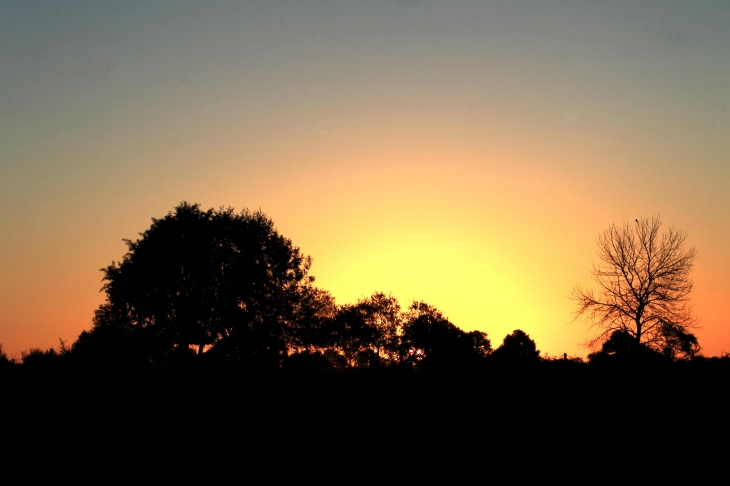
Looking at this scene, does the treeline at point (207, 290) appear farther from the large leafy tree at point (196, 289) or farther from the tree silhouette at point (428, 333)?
the tree silhouette at point (428, 333)

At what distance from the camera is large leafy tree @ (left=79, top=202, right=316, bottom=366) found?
4644cm

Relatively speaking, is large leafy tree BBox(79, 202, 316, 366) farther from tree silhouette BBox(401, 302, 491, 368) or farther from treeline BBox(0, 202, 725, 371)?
tree silhouette BBox(401, 302, 491, 368)

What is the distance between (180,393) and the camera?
1446 cm

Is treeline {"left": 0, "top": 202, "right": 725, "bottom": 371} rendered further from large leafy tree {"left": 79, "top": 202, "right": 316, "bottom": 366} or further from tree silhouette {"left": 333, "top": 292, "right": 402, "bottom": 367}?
tree silhouette {"left": 333, "top": 292, "right": 402, "bottom": 367}

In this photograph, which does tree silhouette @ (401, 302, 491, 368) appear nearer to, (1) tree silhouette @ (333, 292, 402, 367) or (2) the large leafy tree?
(1) tree silhouette @ (333, 292, 402, 367)

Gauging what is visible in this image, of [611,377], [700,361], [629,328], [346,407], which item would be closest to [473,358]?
[611,377]

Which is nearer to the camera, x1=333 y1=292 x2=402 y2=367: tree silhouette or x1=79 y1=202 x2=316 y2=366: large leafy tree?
x1=79 y1=202 x2=316 y2=366: large leafy tree

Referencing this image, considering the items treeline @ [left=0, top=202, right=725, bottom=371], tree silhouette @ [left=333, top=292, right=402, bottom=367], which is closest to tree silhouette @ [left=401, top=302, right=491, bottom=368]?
tree silhouette @ [left=333, top=292, right=402, bottom=367]

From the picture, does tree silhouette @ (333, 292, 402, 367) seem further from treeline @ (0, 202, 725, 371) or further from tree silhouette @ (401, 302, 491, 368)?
treeline @ (0, 202, 725, 371)

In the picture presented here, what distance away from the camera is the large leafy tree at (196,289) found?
46.4 metres

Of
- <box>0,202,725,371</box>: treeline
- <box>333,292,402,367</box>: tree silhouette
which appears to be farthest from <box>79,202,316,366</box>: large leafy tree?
<box>333,292,402,367</box>: tree silhouette

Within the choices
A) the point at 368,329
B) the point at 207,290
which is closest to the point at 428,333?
the point at 368,329

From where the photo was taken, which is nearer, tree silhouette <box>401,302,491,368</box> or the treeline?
the treeline

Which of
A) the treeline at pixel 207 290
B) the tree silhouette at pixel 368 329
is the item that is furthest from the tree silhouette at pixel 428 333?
the treeline at pixel 207 290
